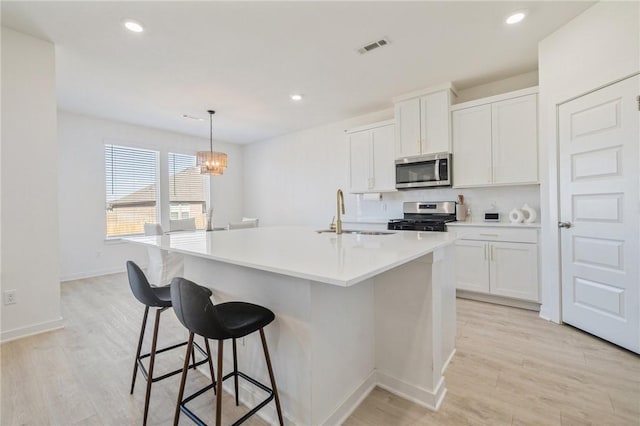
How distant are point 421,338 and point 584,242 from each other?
1963 millimetres

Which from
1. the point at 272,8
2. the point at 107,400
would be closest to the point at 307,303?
the point at 107,400

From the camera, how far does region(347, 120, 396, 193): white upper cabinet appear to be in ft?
14.0

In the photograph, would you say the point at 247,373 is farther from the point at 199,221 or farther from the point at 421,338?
the point at 199,221

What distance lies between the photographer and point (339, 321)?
1.55m

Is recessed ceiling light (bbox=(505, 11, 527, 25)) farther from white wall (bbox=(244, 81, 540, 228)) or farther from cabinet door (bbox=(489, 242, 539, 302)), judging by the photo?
cabinet door (bbox=(489, 242, 539, 302))

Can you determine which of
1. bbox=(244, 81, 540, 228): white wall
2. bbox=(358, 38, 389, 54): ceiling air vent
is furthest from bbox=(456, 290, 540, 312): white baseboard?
bbox=(358, 38, 389, 54): ceiling air vent

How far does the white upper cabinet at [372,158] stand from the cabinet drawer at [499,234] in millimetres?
1244

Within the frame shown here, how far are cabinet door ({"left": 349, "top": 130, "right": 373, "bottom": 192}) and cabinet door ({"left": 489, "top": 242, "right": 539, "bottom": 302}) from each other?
200 cm

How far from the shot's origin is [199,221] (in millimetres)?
6328

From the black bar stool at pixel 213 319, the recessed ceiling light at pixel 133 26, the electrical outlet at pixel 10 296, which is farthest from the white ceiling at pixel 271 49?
the electrical outlet at pixel 10 296

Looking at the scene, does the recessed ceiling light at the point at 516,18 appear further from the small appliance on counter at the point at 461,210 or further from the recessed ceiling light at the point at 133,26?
the recessed ceiling light at the point at 133,26

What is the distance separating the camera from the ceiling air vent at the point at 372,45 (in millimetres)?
2707

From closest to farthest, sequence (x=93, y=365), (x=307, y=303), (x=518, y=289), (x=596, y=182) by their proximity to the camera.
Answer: (x=307, y=303) → (x=93, y=365) → (x=596, y=182) → (x=518, y=289)

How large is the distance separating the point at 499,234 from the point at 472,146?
1.11m
